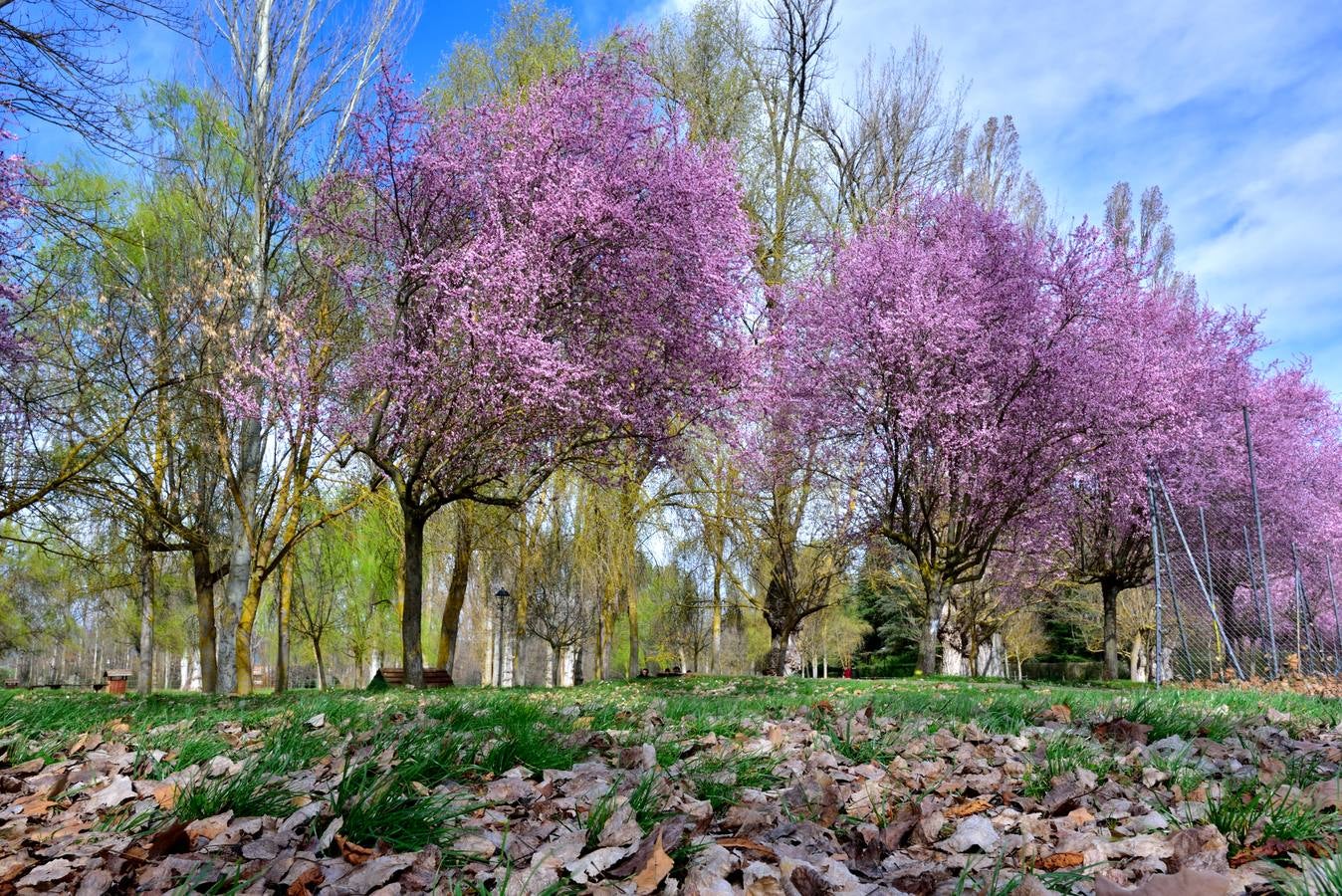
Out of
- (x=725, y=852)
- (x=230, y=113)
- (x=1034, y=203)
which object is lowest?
(x=725, y=852)

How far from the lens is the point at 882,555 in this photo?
75.5ft

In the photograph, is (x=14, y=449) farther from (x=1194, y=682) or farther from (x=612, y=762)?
(x=1194, y=682)

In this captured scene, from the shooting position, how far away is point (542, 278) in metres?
9.68

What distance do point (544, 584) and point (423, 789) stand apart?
19847 mm

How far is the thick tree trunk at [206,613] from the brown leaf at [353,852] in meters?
15.3

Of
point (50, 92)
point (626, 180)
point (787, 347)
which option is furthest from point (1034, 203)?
point (50, 92)

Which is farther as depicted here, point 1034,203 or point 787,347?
point 1034,203

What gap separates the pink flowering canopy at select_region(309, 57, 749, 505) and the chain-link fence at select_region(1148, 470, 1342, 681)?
690 cm

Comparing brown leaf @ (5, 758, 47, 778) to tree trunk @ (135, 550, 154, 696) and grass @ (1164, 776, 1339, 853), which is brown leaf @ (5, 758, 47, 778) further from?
tree trunk @ (135, 550, 154, 696)

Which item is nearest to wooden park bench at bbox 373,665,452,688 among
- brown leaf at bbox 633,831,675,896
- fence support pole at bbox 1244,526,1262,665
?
fence support pole at bbox 1244,526,1262,665

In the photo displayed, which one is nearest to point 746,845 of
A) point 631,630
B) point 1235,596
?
point 1235,596

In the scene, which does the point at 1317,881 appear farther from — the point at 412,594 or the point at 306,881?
the point at 412,594

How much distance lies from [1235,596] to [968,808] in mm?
15428

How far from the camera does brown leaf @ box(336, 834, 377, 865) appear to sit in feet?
7.10
